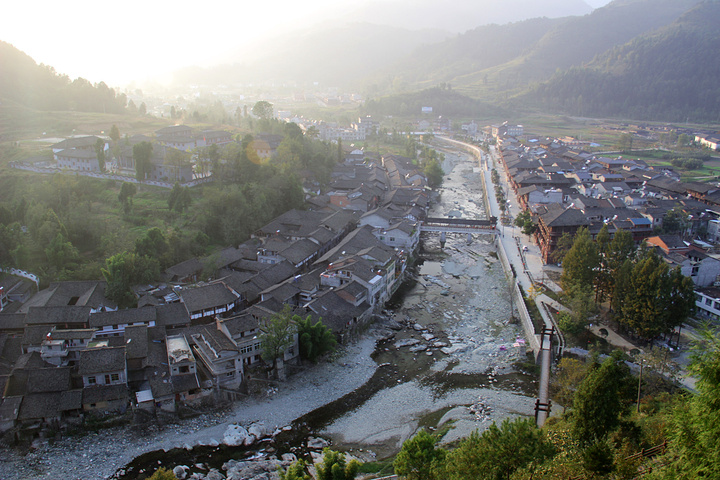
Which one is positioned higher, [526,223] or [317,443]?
[526,223]

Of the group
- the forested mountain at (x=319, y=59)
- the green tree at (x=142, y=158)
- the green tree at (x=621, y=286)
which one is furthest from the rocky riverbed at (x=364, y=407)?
the forested mountain at (x=319, y=59)

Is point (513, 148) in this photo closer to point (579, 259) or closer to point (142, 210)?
point (579, 259)

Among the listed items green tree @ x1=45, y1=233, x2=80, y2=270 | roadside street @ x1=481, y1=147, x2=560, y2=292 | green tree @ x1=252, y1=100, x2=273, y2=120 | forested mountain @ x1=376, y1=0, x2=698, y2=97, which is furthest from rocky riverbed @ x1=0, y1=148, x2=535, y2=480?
forested mountain @ x1=376, y1=0, x2=698, y2=97

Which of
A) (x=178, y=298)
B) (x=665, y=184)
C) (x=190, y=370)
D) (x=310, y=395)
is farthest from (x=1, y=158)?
(x=665, y=184)

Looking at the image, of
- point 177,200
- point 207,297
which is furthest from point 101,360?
point 177,200

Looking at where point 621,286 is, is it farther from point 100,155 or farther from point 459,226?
point 100,155

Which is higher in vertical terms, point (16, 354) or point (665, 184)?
point (665, 184)
